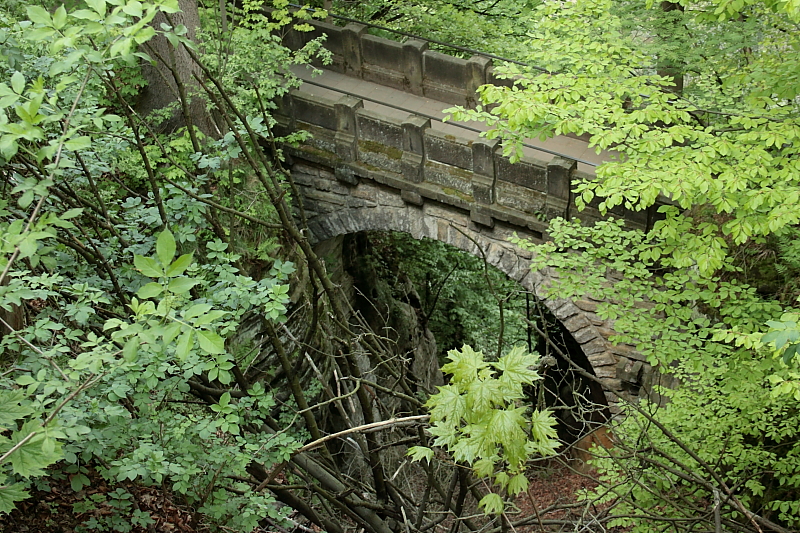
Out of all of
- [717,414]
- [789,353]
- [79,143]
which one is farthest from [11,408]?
[717,414]

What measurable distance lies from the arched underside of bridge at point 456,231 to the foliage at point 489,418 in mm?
5750

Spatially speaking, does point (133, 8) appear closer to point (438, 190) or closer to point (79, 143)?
point (79, 143)

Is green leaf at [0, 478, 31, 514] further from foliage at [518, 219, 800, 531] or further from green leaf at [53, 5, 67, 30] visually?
foliage at [518, 219, 800, 531]

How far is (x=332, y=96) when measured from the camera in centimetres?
1077

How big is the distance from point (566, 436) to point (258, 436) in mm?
12034

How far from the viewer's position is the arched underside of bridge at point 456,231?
9008 millimetres

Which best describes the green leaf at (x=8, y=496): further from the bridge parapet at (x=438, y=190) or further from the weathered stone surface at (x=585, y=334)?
the weathered stone surface at (x=585, y=334)

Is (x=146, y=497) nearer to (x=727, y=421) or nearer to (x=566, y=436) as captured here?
(x=727, y=421)

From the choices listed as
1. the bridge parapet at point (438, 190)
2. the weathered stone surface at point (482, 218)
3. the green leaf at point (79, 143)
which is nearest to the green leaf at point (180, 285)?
the green leaf at point (79, 143)

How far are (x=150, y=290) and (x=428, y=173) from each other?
7512 millimetres

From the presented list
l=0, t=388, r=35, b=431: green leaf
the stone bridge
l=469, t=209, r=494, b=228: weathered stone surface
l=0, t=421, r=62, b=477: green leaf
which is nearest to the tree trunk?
the stone bridge

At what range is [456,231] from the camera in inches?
387

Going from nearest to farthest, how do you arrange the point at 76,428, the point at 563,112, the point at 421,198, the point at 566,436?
the point at 76,428, the point at 563,112, the point at 421,198, the point at 566,436

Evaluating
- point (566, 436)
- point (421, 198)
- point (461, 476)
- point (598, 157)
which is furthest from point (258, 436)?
A: point (566, 436)
